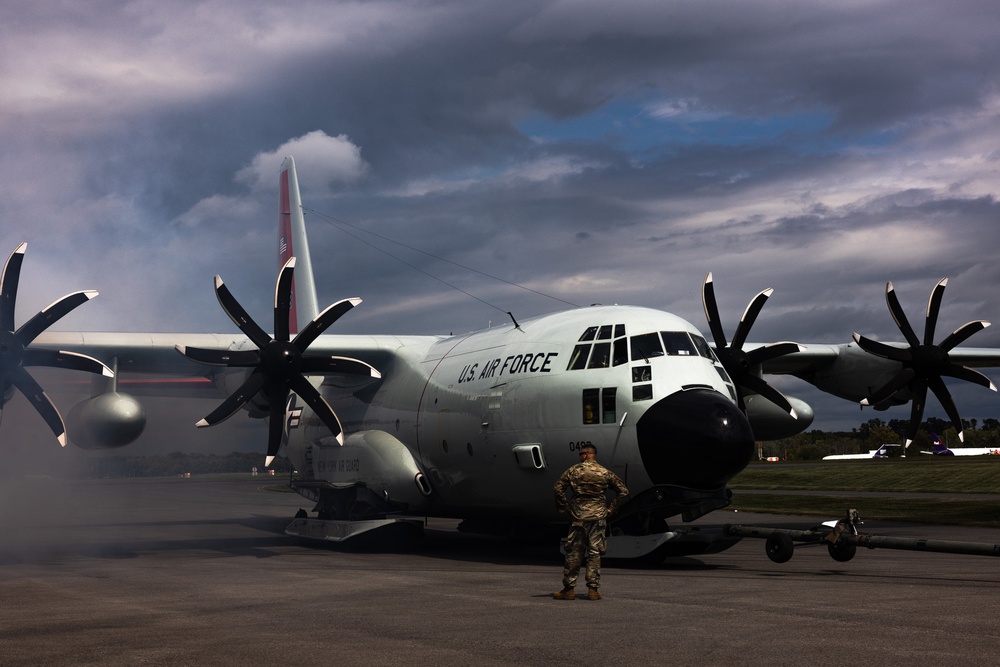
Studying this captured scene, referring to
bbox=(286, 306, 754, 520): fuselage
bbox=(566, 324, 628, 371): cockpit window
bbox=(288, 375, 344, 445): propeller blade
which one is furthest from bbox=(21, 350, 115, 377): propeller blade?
bbox=(566, 324, 628, 371): cockpit window

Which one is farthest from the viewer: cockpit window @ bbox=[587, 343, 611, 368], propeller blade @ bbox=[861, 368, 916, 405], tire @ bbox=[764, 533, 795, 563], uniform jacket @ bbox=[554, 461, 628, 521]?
propeller blade @ bbox=[861, 368, 916, 405]

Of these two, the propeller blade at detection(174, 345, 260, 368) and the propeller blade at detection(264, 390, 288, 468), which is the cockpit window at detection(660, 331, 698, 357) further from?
the propeller blade at detection(174, 345, 260, 368)

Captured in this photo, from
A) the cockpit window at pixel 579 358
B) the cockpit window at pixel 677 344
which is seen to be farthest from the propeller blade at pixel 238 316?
the cockpit window at pixel 677 344

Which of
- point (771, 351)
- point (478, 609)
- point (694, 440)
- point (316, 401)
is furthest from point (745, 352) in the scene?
point (478, 609)

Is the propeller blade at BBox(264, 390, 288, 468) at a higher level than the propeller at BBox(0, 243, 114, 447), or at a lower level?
lower

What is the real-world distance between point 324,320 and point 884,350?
43.2ft

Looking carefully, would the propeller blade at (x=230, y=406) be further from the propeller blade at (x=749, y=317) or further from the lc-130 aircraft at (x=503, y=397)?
the propeller blade at (x=749, y=317)

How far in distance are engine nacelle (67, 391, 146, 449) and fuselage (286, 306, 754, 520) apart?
481cm

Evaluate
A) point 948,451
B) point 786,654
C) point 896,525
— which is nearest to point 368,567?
point 786,654

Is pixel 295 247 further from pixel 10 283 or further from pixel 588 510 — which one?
pixel 588 510

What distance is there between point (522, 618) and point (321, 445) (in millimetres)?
15182

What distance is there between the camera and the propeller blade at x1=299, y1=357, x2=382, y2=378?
20641 millimetres

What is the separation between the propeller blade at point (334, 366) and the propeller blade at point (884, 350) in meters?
11.5

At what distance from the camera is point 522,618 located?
1022 centimetres
